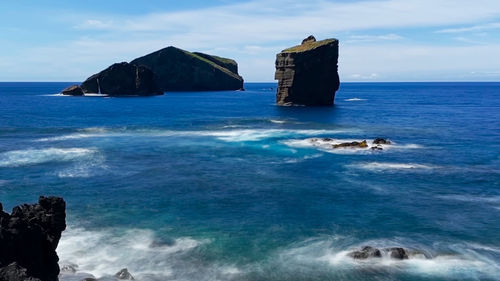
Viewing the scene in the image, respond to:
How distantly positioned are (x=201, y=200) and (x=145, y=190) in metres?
8.06

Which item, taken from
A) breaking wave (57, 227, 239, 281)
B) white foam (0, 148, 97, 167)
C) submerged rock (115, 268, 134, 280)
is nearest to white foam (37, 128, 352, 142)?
white foam (0, 148, 97, 167)

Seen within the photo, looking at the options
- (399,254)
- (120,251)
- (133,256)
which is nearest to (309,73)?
(399,254)

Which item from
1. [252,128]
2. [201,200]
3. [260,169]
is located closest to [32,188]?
[201,200]

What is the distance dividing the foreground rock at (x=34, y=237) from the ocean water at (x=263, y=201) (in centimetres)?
497

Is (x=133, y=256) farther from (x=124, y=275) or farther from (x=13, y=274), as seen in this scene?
(x=13, y=274)

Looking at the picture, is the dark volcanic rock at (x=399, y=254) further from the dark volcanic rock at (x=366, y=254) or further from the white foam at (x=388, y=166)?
the white foam at (x=388, y=166)

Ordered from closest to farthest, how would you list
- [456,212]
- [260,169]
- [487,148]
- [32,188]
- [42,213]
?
[42,213], [456,212], [32,188], [260,169], [487,148]

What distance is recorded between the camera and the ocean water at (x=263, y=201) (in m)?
35.3

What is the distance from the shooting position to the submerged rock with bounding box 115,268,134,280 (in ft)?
104

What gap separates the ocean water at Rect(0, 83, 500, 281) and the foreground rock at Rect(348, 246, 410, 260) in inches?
29.9

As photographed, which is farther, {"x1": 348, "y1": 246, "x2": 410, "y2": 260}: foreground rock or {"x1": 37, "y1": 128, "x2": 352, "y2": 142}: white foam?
{"x1": 37, "y1": 128, "x2": 352, "y2": 142}: white foam

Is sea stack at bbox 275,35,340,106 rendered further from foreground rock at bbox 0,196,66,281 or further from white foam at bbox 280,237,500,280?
foreground rock at bbox 0,196,66,281

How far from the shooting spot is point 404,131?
355 ft

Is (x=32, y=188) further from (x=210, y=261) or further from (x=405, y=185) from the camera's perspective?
(x=405, y=185)
